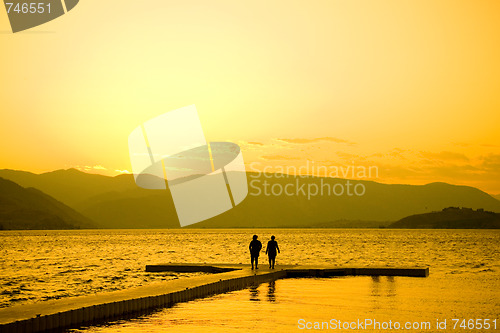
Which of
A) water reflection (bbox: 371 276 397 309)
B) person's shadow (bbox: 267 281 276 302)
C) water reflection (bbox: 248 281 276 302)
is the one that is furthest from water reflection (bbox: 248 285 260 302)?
water reflection (bbox: 371 276 397 309)

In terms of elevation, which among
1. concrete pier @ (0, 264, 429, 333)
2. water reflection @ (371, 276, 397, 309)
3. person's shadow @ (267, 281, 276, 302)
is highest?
concrete pier @ (0, 264, 429, 333)

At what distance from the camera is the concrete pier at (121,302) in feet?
60.1

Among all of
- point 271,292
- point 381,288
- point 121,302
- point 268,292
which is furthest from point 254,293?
point 121,302

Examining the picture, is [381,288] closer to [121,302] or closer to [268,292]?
[268,292]

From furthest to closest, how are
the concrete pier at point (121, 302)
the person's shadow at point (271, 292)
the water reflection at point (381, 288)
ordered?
the water reflection at point (381, 288) → the person's shadow at point (271, 292) → the concrete pier at point (121, 302)

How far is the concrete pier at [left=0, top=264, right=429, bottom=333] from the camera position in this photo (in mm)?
18328

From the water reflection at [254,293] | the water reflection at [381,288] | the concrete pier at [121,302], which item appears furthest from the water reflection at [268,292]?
the water reflection at [381,288]

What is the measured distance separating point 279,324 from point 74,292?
63.9 feet

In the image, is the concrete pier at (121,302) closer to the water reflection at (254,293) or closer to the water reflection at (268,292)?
the water reflection at (254,293)

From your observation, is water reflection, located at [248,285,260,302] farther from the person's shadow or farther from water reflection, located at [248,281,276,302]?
the person's shadow

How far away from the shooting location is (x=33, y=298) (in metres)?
33.0

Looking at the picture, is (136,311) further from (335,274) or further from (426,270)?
(426,270)

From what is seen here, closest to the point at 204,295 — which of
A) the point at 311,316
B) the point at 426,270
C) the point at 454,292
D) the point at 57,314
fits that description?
the point at 311,316

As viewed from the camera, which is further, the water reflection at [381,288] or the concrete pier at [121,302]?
the water reflection at [381,288]
